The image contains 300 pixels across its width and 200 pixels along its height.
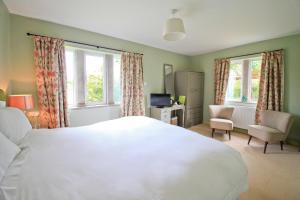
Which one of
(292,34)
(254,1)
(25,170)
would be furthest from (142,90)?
(292,34)

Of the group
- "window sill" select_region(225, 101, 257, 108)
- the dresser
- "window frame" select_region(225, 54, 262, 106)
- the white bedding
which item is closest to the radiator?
"window sill" select_region(225, 101, 257, 108)

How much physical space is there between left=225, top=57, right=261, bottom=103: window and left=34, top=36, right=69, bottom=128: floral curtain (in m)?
4.34

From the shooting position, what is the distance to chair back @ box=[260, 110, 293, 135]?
2.94 meters

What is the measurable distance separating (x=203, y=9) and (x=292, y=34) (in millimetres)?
2535

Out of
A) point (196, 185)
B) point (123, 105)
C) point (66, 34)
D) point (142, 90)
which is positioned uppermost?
point (66, 34)

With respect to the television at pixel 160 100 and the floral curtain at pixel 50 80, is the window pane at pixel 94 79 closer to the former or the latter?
the floral curtain at pixel 50 80

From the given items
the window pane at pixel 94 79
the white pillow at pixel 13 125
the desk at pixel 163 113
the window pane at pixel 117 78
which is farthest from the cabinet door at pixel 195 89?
the white pillow at pixel 13 125

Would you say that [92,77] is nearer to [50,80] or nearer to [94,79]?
[94,79]

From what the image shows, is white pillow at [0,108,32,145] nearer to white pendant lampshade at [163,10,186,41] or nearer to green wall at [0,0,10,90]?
green wall at [0,0,10,90]

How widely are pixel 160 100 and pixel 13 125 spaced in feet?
10.6

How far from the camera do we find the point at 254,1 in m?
1.99

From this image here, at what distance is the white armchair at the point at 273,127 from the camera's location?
293 centimetres

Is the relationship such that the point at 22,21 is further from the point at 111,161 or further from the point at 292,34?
the point at 292,34

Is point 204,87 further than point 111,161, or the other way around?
point 204,87
